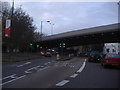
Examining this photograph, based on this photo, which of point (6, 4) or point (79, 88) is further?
point (6, 4)

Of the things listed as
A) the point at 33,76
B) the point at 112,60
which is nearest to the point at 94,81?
the point at 33,76

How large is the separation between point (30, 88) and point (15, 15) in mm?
33709

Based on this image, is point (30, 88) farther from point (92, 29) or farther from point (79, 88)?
point (92, 29)

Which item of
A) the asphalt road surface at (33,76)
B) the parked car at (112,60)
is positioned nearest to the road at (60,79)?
the asphalt road surface at (33,76)

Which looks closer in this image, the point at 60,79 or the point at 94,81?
the point at 94,81

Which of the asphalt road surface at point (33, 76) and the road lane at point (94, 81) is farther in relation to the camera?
the asphalt road surface at point (33, 76)

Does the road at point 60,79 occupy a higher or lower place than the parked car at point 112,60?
lower

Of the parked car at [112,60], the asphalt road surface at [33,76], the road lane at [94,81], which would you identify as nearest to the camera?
the road lane at [94,81]

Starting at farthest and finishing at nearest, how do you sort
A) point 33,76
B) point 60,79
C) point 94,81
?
point 33,76 < point 60,79 < point 94,81

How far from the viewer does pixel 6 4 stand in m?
41.4

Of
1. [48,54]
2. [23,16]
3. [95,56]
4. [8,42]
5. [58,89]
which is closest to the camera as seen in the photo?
[58,89]

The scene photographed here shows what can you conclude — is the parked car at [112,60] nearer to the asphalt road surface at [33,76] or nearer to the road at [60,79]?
the road at [60,79]

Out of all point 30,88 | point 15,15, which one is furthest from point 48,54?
point 30,88

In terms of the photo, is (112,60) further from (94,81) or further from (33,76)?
(33,76)
